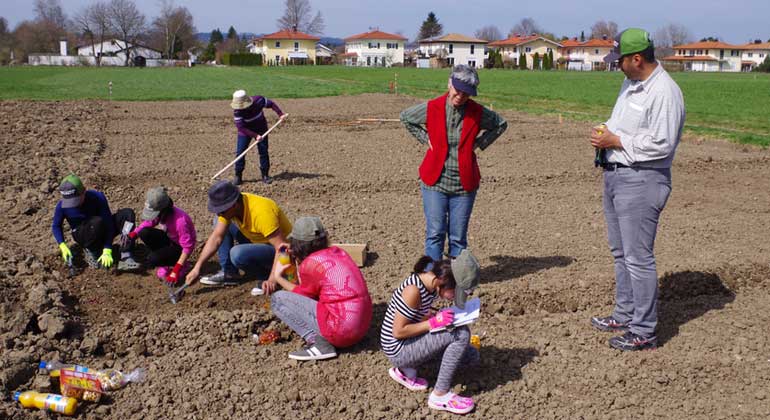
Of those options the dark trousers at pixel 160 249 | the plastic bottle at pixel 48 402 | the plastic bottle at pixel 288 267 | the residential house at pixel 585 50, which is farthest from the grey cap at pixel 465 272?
the residential house at pixel 585 50

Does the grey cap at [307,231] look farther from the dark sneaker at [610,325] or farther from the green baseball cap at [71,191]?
the green baseball cap at [71,191]

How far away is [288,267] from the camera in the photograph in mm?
5391

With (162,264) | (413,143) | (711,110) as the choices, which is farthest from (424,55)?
(162,264)

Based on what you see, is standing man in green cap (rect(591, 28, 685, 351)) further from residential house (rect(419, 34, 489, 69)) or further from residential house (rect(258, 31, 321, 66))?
residential house (rect(258, 31, 321, 66))

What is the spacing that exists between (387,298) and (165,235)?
7.46 ft

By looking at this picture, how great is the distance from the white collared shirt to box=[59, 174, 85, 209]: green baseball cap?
4.72 metres

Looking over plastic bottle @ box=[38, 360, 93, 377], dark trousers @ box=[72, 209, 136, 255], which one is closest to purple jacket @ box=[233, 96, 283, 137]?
dark trousers @ box=[72, 209, 136, 255]

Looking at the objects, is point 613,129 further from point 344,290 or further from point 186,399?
point 186,399

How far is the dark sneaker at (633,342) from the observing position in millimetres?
5219

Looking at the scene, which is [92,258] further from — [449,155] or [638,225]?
[638,225]

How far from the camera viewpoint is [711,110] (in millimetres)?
24812

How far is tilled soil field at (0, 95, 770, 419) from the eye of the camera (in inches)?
181

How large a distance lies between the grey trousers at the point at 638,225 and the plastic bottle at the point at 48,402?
12.4ft

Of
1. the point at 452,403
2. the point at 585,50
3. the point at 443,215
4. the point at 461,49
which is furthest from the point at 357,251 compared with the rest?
the point at 585,50
